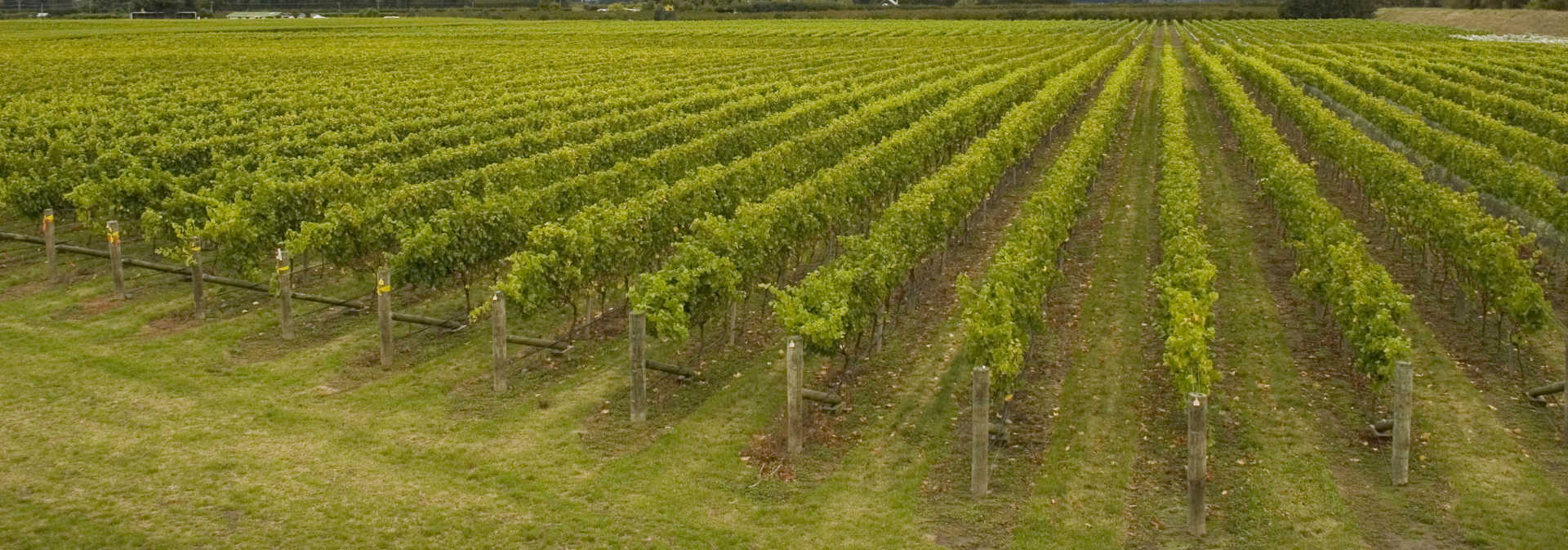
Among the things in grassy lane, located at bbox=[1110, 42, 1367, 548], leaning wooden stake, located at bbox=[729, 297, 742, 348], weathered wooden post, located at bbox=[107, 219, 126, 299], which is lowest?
grassy lane, located at bbox=[1110, 42, 1367, 548]

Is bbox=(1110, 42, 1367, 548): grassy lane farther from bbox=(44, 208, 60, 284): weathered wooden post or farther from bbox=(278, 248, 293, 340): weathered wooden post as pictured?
bbox=(44, 208, 60, 284): weathered wooden post

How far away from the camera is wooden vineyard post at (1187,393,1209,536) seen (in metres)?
11.1

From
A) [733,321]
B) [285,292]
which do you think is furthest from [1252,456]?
[285,292]

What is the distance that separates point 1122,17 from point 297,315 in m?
139

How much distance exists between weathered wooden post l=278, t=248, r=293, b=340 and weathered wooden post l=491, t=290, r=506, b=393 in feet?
11.2

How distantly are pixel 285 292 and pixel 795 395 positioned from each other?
7482 mm

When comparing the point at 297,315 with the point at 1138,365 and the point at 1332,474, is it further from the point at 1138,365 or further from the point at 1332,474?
the point at 1332,474

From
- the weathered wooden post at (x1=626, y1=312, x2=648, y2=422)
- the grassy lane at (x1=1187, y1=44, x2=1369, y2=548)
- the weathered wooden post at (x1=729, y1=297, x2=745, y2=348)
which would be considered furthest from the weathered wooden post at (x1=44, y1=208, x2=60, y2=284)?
the grassy lane at (x1=1187, y1=44, x2=1369, y2=548)

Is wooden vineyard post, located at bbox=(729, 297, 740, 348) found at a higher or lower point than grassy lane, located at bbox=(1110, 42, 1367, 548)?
higher

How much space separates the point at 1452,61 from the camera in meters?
58.0

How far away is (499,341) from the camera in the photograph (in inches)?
574

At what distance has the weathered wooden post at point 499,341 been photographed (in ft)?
47.5

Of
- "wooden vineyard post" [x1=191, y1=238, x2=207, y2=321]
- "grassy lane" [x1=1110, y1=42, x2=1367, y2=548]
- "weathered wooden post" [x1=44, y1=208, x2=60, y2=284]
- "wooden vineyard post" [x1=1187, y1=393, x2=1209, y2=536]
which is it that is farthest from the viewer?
"weathered wooden post" [x1=44, y1=208, x2=60, y2=284]

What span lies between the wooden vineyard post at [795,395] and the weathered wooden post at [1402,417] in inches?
218
